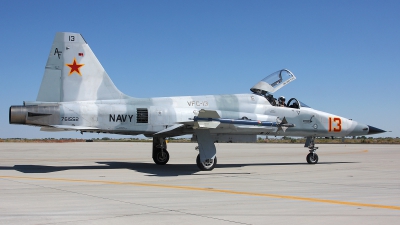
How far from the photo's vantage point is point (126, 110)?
15641 millimetres

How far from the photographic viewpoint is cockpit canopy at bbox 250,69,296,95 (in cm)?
1859

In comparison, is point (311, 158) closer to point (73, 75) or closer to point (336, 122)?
point (336, 122)

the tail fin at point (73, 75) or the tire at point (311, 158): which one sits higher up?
the tail fin at point (73, 75)

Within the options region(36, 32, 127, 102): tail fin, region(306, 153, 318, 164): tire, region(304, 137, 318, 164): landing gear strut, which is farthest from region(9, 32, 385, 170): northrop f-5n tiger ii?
region(306, 153, 318, 164): tire

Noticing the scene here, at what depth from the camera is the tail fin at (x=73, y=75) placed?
589 inches

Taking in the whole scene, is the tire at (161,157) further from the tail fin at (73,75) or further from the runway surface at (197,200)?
the runway surface at (197,200)

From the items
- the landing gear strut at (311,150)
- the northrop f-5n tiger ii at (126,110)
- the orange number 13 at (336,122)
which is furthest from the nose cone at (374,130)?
the northrop f-5n tiger ii at (126,110)

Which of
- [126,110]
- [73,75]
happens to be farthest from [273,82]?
[73,75]

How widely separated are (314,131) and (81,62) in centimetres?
1088

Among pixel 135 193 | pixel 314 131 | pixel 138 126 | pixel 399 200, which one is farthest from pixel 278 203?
pixel 314 131

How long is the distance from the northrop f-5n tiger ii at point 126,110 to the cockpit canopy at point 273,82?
0.21 metres

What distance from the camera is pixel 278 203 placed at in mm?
8180

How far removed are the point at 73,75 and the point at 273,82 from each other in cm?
910

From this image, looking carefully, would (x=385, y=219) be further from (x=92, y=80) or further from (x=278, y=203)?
(x=92, y=80)
